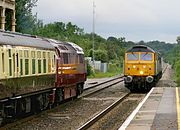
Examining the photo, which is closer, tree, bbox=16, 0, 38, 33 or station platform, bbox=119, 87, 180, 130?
station platform, bbox=119, 87, 180, 130

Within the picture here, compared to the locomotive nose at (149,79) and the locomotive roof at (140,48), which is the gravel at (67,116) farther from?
the locomotive roof at (140,48)

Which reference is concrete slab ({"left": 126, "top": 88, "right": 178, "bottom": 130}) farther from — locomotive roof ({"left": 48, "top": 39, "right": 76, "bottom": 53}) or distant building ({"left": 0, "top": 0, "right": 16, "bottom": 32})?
distant building ({"left": 0, "top": 0, "right": 16, "bottom": 32})

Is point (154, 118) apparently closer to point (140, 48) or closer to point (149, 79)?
point (149, 79)

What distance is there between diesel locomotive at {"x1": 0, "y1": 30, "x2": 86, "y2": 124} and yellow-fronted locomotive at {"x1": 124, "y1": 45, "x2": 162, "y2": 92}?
9009mm

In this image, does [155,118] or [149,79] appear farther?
[149,79]

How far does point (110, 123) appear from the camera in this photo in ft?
58.9

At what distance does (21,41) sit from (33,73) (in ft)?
5.54

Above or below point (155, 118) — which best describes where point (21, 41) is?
above

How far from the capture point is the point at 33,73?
61.5 feet

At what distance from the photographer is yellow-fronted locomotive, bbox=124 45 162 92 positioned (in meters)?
36.0

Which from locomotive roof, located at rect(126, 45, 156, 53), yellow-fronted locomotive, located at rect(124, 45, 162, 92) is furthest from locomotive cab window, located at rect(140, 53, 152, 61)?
locomotive roof, located at rect(126, 45, 156, 53)

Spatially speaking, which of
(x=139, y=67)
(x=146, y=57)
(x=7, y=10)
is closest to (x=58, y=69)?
(x=139, y=67)

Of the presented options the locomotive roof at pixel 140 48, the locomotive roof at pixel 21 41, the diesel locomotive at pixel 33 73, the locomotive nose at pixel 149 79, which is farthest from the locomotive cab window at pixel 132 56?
the locomotive roof at pixel 21 41

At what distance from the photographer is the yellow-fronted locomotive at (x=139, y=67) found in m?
36.0
